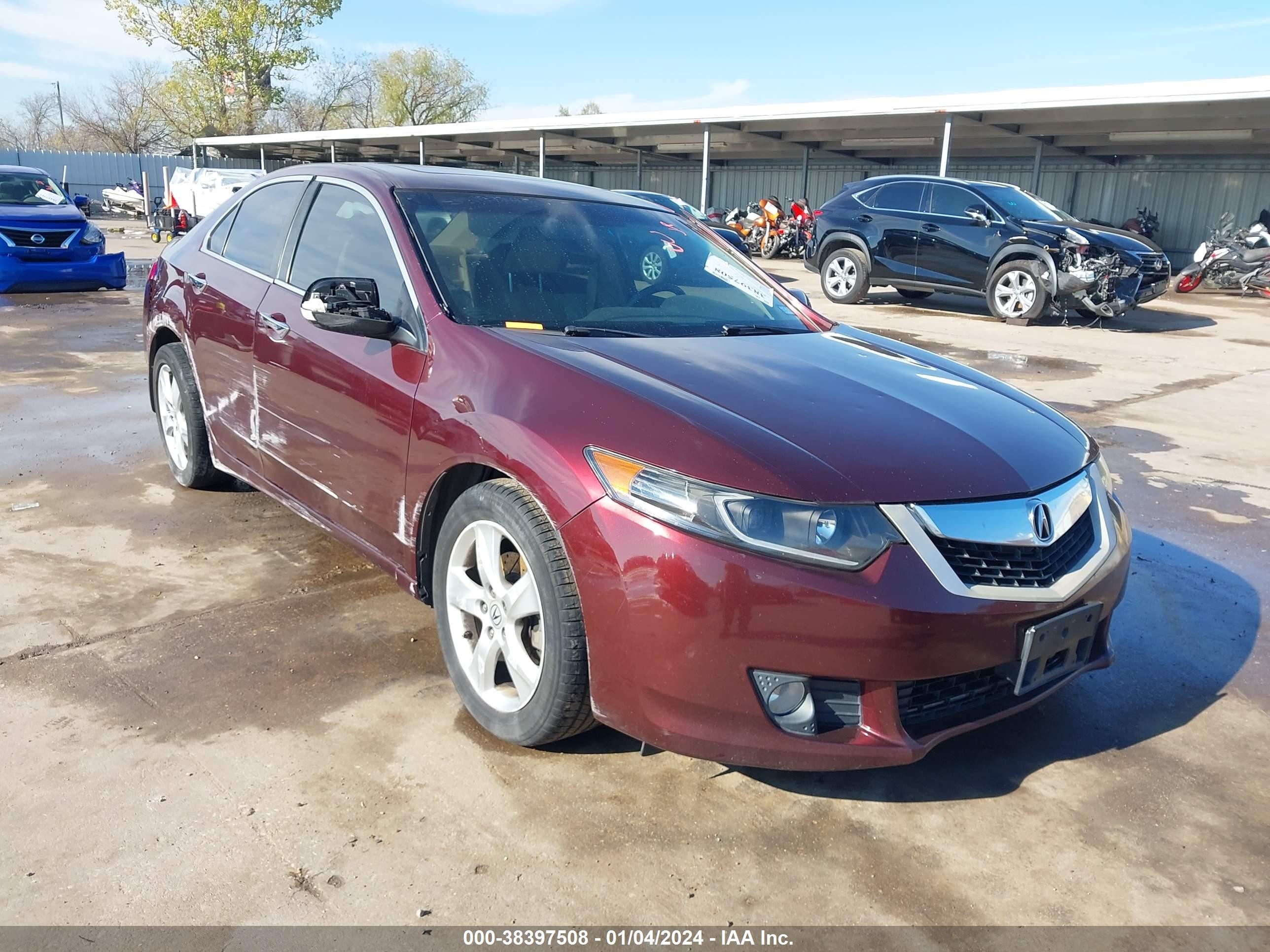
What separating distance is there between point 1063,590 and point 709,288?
68.5 inches

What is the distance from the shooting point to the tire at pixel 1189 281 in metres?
18.2

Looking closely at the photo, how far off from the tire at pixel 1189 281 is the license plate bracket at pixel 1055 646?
60.9 feet

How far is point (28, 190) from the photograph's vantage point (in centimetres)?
1277

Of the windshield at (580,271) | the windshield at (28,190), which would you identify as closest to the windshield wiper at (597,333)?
the windshield at (580,271)

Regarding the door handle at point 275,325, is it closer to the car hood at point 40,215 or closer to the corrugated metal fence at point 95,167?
the car hood at point 40,215

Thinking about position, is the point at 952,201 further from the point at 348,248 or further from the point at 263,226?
the point at 348,248

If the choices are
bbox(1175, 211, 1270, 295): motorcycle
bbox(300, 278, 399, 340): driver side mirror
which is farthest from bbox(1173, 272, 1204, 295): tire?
bbox(300, 278, 399, 340): driver side mirror

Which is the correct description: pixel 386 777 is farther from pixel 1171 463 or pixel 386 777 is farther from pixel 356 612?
pixel 1171 463

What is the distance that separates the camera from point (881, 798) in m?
2.55

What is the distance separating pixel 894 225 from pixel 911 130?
36.6ft

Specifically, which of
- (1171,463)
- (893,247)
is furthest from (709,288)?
(893,247)

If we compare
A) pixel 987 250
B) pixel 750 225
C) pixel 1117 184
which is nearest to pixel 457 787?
pixel 987 250

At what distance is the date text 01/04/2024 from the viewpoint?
1990 mm

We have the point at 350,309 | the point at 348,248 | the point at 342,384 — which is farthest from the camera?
the point at 348,248
